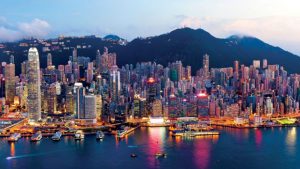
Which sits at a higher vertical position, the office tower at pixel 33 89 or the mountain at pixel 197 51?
the mountain at pixel 197 51

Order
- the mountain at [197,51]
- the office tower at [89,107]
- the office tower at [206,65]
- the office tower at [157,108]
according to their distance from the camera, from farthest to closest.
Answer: the mountain at [197,51]
the office tower at [206,65]
the office tower at [157,108]
the office tower at [89,107]

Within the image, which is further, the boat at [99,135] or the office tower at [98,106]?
the office tower at [98,106]

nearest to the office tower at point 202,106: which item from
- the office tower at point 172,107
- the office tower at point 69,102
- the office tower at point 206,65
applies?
the office tower at point 172,107

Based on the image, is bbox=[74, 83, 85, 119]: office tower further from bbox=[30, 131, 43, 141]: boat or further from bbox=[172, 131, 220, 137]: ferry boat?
bbox=[172, 131, 220, 137]: ferry boat

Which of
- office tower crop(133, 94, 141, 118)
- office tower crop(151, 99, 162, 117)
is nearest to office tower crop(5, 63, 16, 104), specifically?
office tower crop(133, 94, 141, 118)

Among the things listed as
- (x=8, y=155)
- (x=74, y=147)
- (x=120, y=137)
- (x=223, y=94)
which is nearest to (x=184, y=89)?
(x=223, y=94)

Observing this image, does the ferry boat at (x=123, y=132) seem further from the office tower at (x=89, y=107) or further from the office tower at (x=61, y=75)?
the office tower at (x=61, y=75)

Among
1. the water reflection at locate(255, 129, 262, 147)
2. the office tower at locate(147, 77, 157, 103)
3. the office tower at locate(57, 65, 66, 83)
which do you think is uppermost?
the office tower at locate(57, 65, 66, 83)
